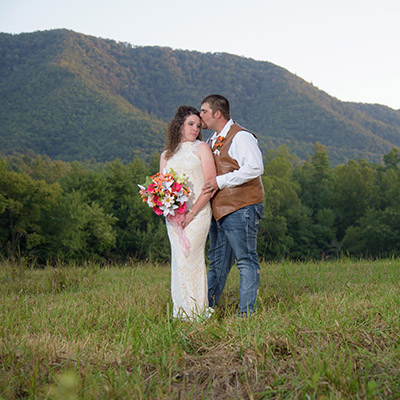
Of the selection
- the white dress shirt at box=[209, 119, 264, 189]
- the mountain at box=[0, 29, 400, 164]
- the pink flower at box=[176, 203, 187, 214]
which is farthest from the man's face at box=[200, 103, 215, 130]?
the mountain at box=[0, 29, 400, 164]

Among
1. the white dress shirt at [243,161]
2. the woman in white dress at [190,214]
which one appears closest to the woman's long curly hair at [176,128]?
the woman in white dress at [190,214]

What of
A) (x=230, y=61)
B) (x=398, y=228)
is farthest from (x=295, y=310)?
(x=230, y=61)

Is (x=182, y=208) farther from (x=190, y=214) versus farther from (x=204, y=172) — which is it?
(x=204, y=172)

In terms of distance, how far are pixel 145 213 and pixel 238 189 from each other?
39846mm

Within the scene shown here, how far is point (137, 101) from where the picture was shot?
14862 cm

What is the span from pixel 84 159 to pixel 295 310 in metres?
89.1

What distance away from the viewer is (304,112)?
127 metres

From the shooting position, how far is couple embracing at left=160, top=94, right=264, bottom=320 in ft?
14.0

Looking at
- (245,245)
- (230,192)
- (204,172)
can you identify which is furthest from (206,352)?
(204,172)

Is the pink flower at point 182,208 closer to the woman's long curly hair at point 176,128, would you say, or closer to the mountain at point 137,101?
the woman's long curly hair at point 176,128

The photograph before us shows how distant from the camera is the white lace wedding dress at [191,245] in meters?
4.42

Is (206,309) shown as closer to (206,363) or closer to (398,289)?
(206,363)

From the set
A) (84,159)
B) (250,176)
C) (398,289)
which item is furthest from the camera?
(84,159)

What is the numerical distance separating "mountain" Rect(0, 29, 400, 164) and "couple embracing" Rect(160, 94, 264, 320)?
82.5 m
